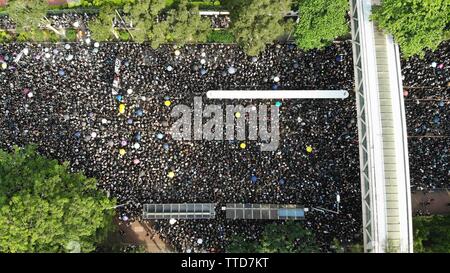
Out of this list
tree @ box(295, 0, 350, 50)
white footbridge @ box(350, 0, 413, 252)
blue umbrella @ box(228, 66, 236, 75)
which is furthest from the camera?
blue umbrella @ box(228, 66, 236, 75)

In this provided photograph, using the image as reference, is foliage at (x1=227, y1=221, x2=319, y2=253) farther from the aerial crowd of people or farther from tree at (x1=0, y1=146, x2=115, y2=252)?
tree at (x1=0, y1=146, x2=115, y2=252)

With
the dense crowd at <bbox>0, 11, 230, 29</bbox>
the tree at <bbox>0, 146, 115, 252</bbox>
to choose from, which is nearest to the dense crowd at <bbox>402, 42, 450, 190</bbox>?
the dense crowd at <bbox>0, 11, 230, 29</bbox>

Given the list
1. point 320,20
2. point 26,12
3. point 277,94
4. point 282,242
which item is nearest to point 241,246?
point 282,242

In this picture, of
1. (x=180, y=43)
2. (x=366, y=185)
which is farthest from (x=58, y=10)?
(x=366, y=185)

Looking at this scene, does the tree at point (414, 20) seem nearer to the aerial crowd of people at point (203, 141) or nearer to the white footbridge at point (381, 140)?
the white footbridge at point (381, 140)

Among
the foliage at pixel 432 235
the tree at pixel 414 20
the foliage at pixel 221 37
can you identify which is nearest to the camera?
the tree at pixel 414 20

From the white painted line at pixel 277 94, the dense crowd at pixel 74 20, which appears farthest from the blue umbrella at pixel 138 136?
the dense crowd at pixel 74 20
